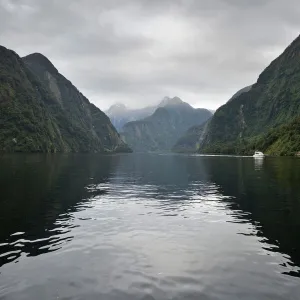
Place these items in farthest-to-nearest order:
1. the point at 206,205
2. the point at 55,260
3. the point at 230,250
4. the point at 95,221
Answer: the point at 206,205, the point at 95,221, the point at 230,250, the point at 55,260

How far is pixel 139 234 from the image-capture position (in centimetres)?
2909

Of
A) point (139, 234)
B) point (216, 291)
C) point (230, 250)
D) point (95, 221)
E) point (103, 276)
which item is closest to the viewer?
point (216, 291)

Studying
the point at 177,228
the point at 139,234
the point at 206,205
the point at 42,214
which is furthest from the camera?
the point at 206,205

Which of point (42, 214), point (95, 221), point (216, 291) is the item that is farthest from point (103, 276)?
point (42, 214)

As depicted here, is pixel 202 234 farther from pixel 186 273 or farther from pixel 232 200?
pixel 232 200

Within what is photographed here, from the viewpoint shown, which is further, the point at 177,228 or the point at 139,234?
the point at 177,228

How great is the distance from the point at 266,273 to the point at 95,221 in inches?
738

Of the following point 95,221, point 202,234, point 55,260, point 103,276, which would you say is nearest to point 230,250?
point 202,234

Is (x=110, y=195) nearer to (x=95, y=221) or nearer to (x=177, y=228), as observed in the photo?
(x=95, y=221)

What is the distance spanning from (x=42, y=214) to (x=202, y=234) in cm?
1776

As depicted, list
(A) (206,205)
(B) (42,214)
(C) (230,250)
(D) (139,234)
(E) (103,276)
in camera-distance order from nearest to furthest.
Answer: (E) (103,276) < (C) (230,250) < (D) (139,234) < (B) (42,214) < (A) (206,205)

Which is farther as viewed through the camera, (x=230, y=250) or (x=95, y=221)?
(x=95, y=221)

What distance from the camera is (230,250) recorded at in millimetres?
24812

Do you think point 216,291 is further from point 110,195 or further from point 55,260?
point 110,195
